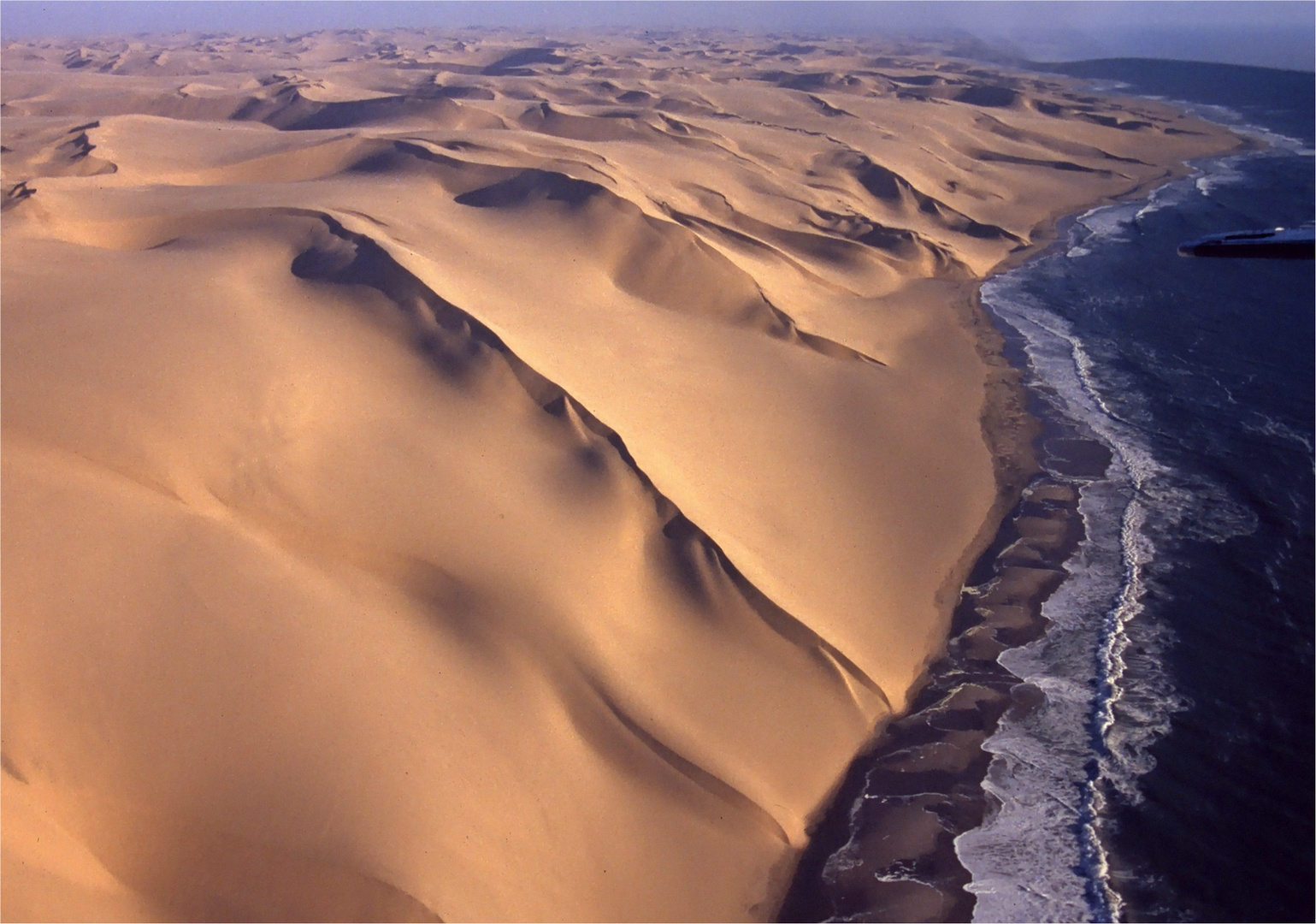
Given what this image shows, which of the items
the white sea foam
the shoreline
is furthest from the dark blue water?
the shoreline

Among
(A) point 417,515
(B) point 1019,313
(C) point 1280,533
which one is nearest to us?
(A) point 417,515

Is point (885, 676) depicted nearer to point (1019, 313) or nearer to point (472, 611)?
point (472, 611)

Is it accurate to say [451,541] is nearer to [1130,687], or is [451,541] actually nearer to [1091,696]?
[1091,696]

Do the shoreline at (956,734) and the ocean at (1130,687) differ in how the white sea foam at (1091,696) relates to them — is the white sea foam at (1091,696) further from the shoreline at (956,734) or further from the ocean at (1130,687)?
→ the shoreline at (956,734)

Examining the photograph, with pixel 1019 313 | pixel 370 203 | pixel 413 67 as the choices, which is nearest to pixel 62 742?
pixel 370 203

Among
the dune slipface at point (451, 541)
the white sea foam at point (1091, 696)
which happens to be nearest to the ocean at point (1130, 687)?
the white sea foam at point (1091, 696)

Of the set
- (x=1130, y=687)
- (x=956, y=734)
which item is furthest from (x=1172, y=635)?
(x=956, y=734)
